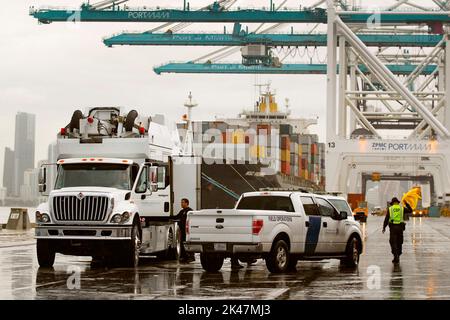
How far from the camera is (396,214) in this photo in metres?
23.7

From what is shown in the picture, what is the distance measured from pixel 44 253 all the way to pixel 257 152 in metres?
75.5

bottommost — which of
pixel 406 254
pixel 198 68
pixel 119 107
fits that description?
pixel 406 254

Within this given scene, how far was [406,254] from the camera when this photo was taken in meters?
27.9

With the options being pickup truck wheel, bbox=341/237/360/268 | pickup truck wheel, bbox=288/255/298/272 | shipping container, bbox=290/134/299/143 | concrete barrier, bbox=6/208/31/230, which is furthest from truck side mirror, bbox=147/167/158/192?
shipping container, bbox=290/134/299/143

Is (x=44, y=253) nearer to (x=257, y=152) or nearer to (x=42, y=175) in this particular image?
(x=42, y=175)

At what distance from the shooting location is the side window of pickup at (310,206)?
67.7 feet

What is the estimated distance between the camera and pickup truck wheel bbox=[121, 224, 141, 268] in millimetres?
20562

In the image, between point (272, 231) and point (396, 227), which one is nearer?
point (272, 231)

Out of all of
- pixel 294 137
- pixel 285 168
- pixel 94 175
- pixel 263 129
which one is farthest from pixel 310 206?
pixel 294 137

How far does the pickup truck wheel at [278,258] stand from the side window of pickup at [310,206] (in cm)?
130

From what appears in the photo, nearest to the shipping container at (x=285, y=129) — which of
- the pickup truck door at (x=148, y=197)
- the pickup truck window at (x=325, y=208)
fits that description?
the pickup truck door at (x=148, y=197)
